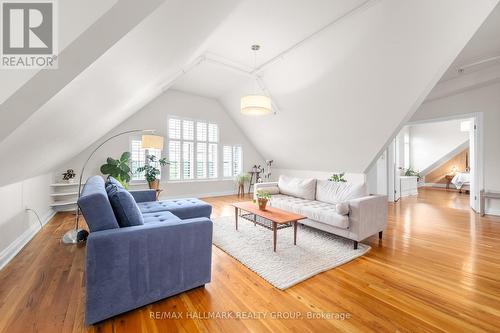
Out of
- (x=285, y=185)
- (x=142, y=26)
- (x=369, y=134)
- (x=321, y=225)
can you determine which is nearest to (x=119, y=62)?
(x=142, y=26)

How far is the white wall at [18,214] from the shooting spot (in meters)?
2.44

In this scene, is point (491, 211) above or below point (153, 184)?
below

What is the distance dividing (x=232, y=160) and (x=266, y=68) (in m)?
3.80

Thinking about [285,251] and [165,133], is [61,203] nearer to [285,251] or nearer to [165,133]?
[165,133]

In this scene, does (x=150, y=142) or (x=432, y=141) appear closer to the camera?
(x=150, y=142)

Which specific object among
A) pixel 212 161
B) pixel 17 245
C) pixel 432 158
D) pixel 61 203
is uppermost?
pixel 432 158

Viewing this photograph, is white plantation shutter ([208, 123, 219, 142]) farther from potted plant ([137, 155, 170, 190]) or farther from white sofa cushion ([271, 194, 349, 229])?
white sofa cushion ([271, 194, 349, 229])

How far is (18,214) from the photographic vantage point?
2.85 metres

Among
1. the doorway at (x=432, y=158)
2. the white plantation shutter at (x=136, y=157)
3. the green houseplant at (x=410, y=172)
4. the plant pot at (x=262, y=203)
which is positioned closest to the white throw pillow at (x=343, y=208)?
the plant pot at (x=262, y=203)

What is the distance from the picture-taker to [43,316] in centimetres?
160

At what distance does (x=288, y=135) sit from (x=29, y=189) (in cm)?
571

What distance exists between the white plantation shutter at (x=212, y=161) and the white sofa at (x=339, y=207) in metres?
3.44

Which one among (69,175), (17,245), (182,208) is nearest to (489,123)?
(182,208)

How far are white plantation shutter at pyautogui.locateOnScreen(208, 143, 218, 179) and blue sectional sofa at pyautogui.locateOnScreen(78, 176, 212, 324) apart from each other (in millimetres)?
5249
